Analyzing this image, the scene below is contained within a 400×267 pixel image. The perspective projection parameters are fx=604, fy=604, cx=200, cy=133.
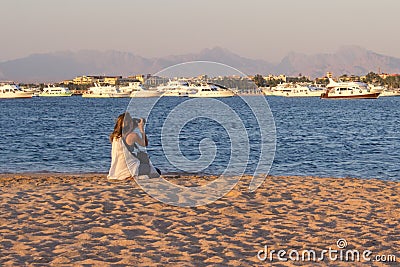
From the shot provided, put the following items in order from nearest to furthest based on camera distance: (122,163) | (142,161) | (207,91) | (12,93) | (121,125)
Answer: (121,125) → (142,161) → (122,163) → (207,91) → (12,93)

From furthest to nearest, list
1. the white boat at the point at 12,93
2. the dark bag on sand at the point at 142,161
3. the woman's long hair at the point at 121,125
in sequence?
1. the white boat at the point at 12,93
2. the dark bag on sand at the point at 142,161
3. the woman's long hair at the point at 121,125

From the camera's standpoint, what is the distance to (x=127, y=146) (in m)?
12.6

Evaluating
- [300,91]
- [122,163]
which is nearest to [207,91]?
[300,91]

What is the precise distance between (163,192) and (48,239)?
149 inches

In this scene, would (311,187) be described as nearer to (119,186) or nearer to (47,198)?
(119,186)

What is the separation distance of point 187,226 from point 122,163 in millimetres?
4413

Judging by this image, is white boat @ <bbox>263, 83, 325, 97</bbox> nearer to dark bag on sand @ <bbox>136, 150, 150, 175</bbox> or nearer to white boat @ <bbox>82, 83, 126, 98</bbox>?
white boat @ <bbox>82, 83, 126, 98</bbox>

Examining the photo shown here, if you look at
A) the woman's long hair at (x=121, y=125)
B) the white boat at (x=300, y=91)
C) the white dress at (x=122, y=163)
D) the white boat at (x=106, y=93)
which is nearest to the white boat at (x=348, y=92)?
the white boat at (x=300, y=91)

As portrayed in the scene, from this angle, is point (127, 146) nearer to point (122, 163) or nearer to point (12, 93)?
point (122, 163)

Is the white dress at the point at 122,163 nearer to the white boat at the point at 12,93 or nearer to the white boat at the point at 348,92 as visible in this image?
the white boat at the point at 348,92

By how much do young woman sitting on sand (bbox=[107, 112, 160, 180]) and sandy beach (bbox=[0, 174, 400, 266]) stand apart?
1.64ft

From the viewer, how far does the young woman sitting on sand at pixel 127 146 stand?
12.6 meters

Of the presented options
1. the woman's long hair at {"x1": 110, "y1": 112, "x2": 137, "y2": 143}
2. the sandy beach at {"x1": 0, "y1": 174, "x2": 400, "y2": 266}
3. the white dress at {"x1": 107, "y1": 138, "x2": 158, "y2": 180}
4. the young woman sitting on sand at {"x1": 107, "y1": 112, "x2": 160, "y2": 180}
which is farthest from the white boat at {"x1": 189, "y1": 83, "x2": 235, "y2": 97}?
the sandy beach at {"x1": 0, "y1": 174, "x2": 400, "y2": 266}

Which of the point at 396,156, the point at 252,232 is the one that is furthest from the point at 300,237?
the point at 396,156
